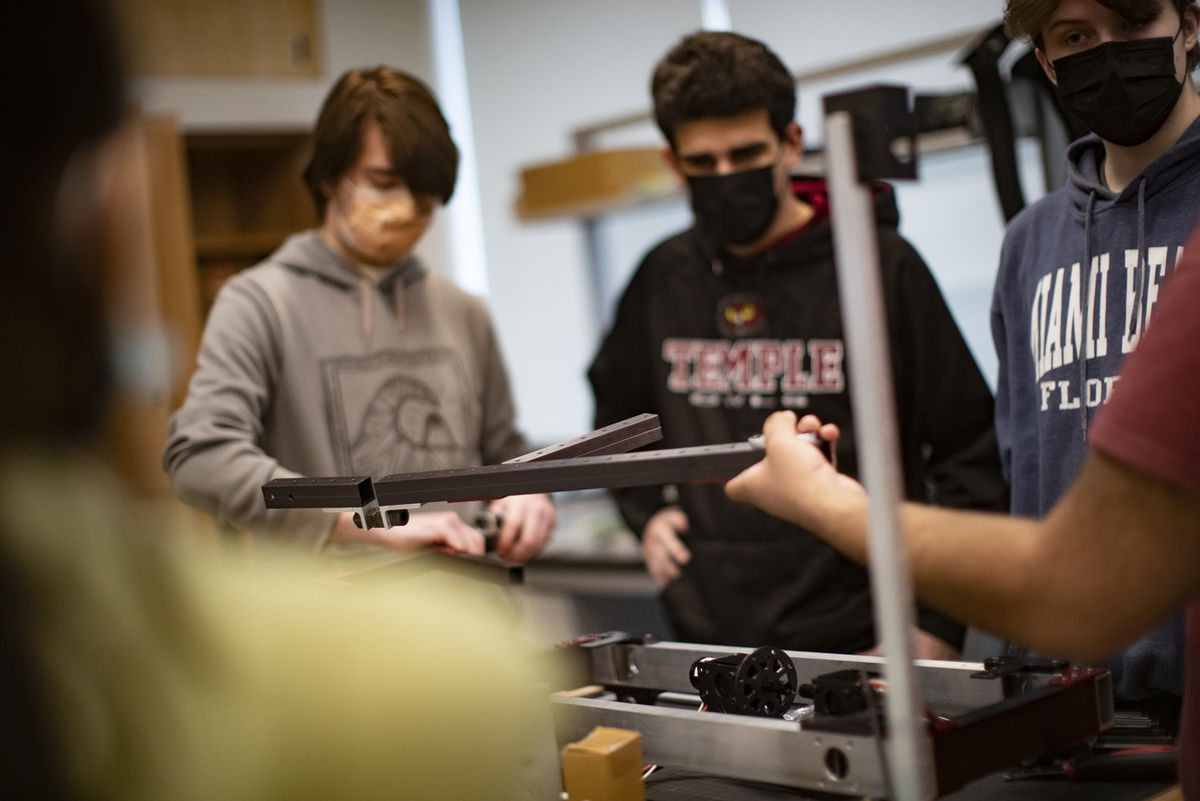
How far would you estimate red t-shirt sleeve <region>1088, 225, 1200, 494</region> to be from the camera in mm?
769

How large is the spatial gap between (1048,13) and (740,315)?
824 millimetres

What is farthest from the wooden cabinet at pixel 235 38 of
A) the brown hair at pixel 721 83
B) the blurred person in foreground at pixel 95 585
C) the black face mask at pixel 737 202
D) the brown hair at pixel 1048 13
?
the blurred person in foreground at pixel 95 585

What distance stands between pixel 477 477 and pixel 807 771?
41 cm

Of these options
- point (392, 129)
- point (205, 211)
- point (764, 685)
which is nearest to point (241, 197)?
point (205, 211)

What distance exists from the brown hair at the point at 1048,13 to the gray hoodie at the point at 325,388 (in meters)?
1.06

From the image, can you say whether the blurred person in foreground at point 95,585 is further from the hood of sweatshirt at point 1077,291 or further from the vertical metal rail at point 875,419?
the hood of sweatshirt at point 1077,291

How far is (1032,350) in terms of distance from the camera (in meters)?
1.56

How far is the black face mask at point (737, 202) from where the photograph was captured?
198 centimetres

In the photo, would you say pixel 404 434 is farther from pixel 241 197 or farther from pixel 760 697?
pixel 241 197

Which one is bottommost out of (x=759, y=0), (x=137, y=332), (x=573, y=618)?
(x=573, y=618)

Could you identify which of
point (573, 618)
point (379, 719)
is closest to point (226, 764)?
point (379, 719)

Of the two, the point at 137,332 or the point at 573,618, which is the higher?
the point at 137,332

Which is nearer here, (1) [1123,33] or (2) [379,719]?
(2) [379,719]

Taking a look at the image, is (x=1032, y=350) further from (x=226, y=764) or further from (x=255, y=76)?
(x=255, y=76)
